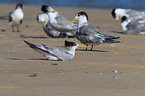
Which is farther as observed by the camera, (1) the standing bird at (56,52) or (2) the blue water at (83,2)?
(2) the blue water at (83,2)

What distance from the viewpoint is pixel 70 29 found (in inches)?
327

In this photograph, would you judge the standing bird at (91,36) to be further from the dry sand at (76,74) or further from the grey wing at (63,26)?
the grey wing at (63,26)

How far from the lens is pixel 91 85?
3.84 metres

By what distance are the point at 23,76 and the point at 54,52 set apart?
0.95 meters

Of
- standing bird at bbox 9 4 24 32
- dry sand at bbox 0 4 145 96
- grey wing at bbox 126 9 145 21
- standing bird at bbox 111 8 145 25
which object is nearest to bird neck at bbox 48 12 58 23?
standing bird at bbox 9 4 24 32

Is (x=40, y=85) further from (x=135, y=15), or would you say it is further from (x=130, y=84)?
(x=135, y=15)

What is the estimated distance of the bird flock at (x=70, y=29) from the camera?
16.8 feet

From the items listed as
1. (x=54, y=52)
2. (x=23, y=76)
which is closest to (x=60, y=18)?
(x=54, y=52)

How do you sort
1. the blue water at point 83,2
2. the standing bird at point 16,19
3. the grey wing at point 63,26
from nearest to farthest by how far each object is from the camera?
the grey wing at point 63,26 → the standing bird at point 16,19 → the blue water at point 83,2

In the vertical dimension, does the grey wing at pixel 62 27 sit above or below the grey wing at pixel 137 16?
below

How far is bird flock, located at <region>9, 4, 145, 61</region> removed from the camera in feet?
16.8

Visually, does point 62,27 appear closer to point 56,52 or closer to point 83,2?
point 56,52

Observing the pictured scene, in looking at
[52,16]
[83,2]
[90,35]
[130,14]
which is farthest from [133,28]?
[83,2]

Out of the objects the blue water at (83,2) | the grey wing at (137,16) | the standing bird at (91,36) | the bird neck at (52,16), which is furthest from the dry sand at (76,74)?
the blue water at (83,2)
